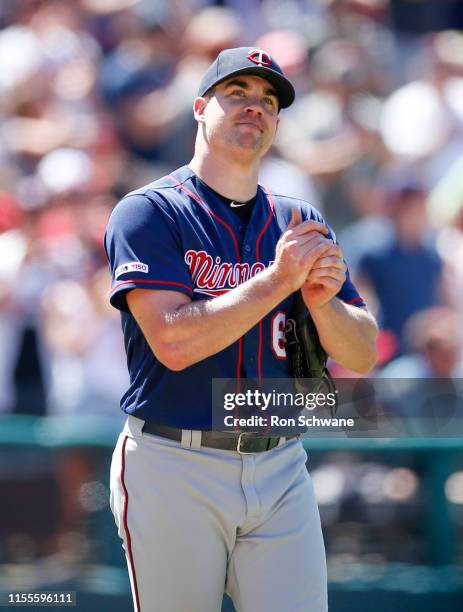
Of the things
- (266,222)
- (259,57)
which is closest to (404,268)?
(266,222)

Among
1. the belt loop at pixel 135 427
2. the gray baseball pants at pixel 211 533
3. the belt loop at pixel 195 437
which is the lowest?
the gray baseball pants at pixel 211 533

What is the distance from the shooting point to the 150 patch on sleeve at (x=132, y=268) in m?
2.58

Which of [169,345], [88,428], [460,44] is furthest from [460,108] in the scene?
[169,345]

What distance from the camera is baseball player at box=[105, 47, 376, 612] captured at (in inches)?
99.9

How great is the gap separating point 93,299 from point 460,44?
289cm

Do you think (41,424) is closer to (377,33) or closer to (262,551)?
(262,551)

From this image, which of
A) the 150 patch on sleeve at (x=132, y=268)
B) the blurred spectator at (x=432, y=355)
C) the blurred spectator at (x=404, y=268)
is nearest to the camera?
the 150 patch on sleeve at (x=132, y=268)

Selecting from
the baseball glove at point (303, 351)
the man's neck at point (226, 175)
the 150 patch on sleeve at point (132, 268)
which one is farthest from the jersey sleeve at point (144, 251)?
the baseball glove at point (303, 351)

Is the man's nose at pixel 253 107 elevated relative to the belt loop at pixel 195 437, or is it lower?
elevated

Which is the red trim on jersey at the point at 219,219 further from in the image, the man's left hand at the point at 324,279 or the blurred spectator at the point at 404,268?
the blurred spectator at the point at 404,268

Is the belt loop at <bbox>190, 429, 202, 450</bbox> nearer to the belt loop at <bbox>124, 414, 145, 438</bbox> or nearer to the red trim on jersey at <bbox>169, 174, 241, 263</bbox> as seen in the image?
the belt loop at <bbox>124, 414, 145, 438</bbox>

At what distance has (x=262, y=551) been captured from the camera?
262 centimetres

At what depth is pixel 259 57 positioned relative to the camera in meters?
2.80

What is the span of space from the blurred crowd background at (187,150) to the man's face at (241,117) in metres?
2.14
